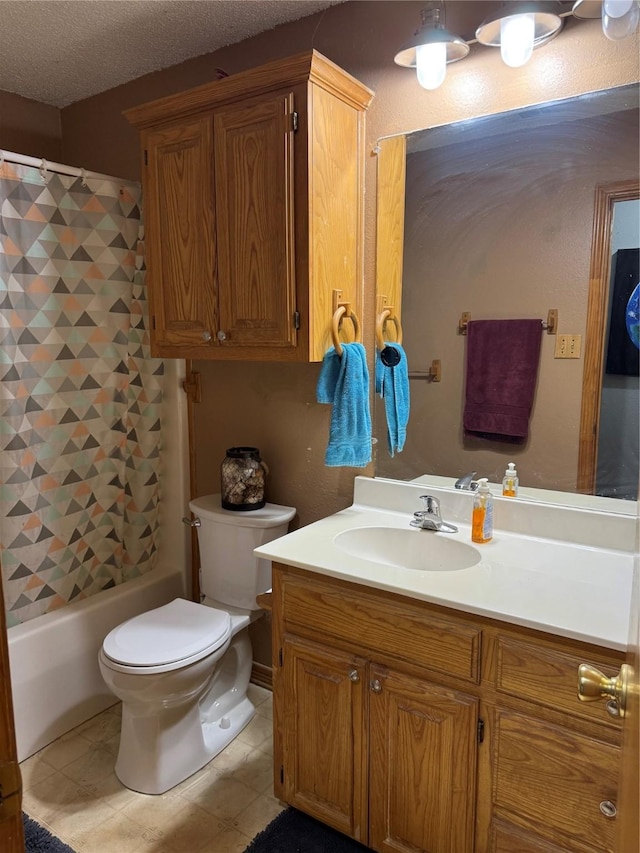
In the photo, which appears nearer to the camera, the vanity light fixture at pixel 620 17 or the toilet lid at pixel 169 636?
the vanity light fixture at pixel 620 17

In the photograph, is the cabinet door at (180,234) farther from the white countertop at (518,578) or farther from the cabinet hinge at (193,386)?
the white countertop at (518,578)

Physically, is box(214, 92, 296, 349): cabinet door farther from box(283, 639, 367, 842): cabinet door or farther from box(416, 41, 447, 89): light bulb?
box(283, 639, 367, 842): cabinet door

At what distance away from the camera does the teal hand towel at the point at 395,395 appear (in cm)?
200

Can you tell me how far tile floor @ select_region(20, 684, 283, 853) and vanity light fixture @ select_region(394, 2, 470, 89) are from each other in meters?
2.22

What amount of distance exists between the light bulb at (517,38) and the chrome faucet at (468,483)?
1152 millimetres

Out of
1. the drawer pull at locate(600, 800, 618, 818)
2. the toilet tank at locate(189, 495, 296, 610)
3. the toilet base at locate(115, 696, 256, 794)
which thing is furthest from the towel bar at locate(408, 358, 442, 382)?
the toilet base at locate(115, 696, 256, 794)

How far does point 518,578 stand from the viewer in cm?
148

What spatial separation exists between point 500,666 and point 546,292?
101 centimetres

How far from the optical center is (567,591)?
1.39 metres

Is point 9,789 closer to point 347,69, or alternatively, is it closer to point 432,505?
point 432,505

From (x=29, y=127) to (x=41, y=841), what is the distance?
2.74 m

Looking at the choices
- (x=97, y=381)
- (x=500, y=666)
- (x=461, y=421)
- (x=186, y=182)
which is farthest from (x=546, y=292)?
(x=97, y=381)

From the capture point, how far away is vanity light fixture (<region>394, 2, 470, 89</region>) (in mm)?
1661

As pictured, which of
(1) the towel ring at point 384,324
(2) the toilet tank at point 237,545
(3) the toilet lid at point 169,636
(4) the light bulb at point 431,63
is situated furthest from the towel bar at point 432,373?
(3) the toilet lid at point 169,636
